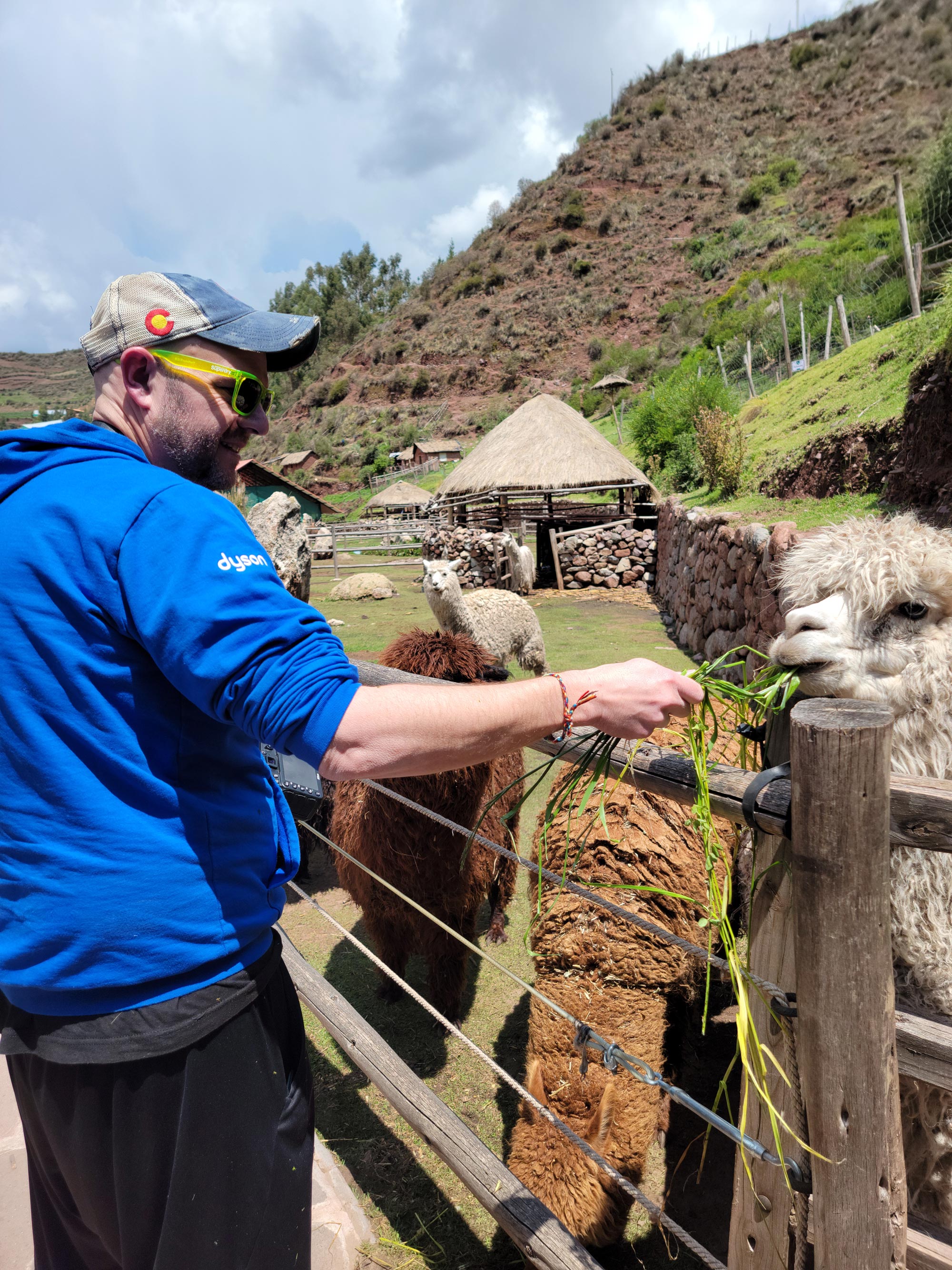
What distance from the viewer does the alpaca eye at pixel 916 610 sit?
152 centimetres

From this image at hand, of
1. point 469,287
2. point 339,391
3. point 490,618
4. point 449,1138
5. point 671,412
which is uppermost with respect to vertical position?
point 469,287

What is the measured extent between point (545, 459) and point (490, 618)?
27.9 feet

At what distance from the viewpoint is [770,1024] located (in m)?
1.13

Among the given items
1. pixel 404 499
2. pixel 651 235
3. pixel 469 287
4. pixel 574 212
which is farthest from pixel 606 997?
pixel 574 212

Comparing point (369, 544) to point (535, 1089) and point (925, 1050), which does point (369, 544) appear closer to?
point (535, 1089)

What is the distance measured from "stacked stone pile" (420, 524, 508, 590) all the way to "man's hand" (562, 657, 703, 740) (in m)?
13.9

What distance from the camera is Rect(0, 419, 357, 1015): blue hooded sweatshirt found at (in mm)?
817

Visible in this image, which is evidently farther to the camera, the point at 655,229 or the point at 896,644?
the point at 655,229

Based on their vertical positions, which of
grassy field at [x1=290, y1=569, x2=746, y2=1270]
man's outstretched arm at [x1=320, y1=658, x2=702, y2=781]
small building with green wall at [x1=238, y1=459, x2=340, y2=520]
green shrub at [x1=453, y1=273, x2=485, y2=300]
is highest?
green shrub at [x1=453, y1=273, x2=485, y2=300]

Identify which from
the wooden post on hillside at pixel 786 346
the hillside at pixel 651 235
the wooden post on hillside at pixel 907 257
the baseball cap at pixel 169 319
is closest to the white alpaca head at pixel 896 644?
the baseball cap at pixel 169 319

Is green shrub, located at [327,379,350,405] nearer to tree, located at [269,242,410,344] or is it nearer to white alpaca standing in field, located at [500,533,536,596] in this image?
tree, located at [269,242,410,344]

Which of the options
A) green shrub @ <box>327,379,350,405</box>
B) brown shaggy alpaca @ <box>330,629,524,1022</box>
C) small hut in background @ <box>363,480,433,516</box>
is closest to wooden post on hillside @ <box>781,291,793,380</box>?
brown shaggy alpaca @ <box>330,629,524,1022</box>

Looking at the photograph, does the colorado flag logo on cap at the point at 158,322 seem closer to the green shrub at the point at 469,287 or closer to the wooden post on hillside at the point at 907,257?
the wooden post on hillside at the point at 907,257

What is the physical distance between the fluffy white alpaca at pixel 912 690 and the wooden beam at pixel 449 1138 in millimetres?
735
